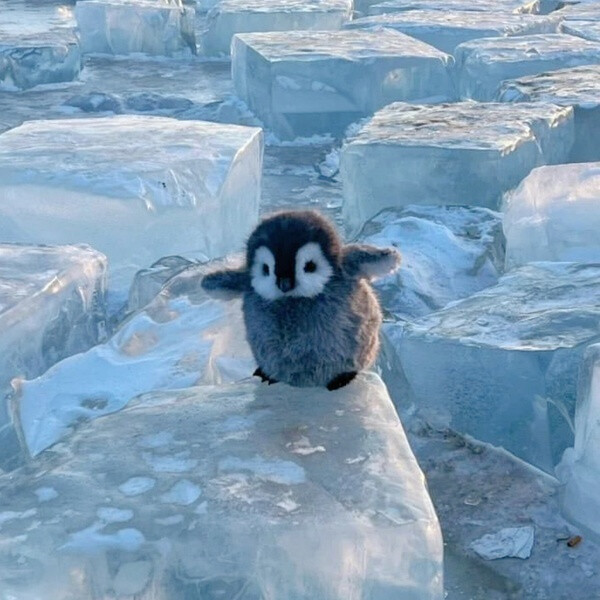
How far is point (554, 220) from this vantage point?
3.73 m

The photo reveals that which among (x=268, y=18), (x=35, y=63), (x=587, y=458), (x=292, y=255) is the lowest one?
(x=35, y=63)

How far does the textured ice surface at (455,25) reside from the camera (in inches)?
296

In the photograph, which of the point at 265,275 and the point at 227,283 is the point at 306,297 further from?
the point at 227,283

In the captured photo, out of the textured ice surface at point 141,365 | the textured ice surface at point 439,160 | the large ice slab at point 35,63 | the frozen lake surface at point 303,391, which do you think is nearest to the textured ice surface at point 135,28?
the large ice slab at point 35,63

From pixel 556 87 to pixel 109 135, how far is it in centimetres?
213

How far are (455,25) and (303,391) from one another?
220 inches

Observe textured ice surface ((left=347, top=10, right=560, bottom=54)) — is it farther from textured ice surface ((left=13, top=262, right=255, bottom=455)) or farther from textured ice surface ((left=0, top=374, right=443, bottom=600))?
textured ice surface ((left=0, top=374, right=443, bottom=600))

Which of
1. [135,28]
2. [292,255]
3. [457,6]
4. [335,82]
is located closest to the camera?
[292,255]

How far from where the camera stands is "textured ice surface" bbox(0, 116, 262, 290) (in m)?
3.91

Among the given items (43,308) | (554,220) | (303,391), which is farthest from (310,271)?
(554,220)

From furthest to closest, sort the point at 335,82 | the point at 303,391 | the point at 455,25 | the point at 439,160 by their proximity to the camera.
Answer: the point at 455,25 < the point at 335,82 < the point at 439,160 < the point at 303,391

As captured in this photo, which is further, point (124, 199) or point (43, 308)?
point (124, 199)

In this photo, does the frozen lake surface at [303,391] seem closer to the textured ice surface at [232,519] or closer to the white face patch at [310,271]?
the textured ice surface at [232,519]

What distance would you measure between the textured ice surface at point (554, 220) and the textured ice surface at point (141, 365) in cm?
116
